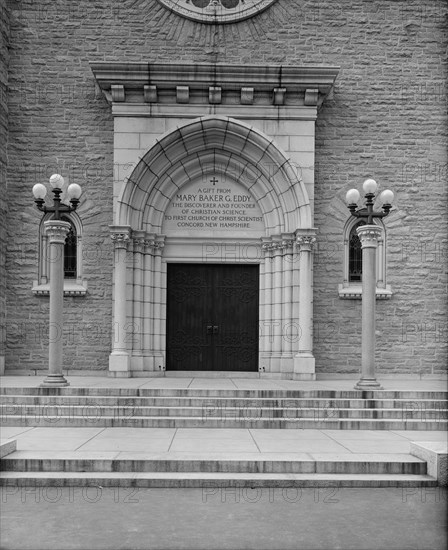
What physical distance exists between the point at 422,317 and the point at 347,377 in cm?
234

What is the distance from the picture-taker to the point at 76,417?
30.8 ft

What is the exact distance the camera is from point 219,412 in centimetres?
953

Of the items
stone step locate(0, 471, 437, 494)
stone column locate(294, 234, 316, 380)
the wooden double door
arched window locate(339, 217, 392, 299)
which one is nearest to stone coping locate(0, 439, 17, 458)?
stone step locate(0, 471, 437, 494)

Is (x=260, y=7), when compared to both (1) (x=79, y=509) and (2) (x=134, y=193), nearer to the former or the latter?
(2) (x=134, y=193)

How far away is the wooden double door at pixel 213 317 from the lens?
46.6 feet

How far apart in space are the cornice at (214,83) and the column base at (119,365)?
19.1 ft

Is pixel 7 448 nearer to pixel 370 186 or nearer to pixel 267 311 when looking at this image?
pixel 370 186

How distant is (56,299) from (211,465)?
5.98 metres

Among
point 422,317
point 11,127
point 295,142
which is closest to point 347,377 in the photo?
point 422,317

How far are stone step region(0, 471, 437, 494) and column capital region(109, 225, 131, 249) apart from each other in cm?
748

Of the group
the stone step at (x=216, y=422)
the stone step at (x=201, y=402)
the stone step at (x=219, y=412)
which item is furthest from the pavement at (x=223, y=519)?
the stone step at (x=201, y=402)

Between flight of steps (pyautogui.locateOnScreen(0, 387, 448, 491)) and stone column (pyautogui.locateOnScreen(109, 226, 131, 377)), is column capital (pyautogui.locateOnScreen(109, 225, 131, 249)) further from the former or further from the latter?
flight of steps (pyautogui.locateOnScreen(0, 387, 448, 491))

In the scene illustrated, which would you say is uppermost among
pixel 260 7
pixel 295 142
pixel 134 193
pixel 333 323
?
pixel 260 7

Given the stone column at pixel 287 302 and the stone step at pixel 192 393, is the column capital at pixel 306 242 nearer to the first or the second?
the stone column at pixel 287 302
